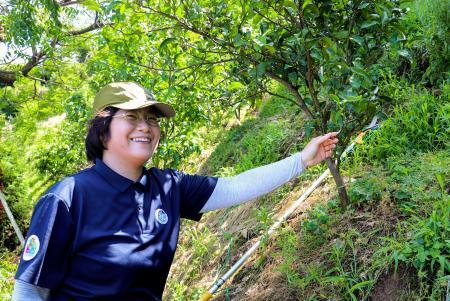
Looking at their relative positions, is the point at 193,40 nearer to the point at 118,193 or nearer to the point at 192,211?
the point at 192,211

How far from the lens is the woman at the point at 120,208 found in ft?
6.03

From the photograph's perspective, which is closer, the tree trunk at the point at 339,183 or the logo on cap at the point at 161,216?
the logo on cap at the point at 161,216

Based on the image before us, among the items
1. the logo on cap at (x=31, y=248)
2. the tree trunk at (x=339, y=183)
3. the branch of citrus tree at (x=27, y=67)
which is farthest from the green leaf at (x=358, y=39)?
the branch of citrus tree at (x=27, y=67)

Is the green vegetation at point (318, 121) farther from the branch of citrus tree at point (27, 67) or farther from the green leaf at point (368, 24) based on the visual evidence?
the branch of citrus tree at point (27, 67)

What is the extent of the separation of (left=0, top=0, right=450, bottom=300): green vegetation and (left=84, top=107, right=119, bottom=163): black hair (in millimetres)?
687

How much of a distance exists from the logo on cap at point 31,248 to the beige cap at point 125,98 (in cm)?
67

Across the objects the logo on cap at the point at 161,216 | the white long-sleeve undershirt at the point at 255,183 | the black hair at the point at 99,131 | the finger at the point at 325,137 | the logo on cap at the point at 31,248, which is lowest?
the white long-sleeve undershirt at the point at 255,183

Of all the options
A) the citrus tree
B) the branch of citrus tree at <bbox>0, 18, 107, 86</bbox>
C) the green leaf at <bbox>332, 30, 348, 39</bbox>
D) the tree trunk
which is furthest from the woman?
the branch of citrus tree at <bbox>0, 18, 107, 86</bbox>

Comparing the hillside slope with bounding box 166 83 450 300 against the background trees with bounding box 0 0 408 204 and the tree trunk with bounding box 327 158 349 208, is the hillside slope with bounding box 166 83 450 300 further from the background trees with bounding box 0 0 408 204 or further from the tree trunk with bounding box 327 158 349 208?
the background trees with bounding box 0 0 408 204

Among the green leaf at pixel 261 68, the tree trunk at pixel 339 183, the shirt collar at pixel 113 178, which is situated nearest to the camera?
the shirt collar at pixel 113 178

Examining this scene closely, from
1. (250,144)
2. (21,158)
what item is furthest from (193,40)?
(21,158)

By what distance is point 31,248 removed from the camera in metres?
1.82

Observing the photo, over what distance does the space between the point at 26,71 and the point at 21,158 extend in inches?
130

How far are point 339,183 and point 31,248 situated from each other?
1835 mm
